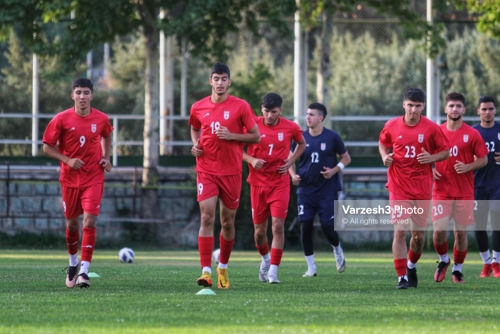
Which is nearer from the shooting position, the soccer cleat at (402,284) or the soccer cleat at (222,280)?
the soccer cleat at (222,280)

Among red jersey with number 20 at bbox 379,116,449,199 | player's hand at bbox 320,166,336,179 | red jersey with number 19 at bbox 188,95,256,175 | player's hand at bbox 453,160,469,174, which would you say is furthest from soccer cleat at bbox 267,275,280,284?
player's hand at bbox 453,160,469,174

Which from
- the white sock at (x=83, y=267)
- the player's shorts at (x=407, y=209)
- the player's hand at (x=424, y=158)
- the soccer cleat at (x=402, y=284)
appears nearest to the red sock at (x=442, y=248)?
the player's shorts at (x=407, y=209)

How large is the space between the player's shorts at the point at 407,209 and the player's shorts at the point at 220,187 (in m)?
1.77

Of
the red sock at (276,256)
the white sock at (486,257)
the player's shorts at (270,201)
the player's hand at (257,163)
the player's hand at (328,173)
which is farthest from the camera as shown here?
the player's hand at (328,173)

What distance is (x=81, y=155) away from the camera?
1177 cm

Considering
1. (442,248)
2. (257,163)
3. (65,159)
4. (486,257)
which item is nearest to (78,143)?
(65,159)

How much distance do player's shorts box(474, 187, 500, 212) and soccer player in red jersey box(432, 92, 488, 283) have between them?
1153 mm

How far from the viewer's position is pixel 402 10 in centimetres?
2464

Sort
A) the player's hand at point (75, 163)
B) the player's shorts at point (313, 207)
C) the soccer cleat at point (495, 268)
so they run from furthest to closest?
the player's shorts at point (313, 207) < the soccer cleat at point (495, 268) < the player's hand at point (75, 163)

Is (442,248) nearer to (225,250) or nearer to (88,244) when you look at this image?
(225,250)

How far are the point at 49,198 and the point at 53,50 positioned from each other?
3355 mm

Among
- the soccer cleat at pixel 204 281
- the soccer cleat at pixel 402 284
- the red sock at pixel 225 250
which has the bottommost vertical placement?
the soccer cleat at pixel 402 284

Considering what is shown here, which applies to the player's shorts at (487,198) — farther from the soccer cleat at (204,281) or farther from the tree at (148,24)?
the tree at (148,24)

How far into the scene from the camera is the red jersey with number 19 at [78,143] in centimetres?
1173
